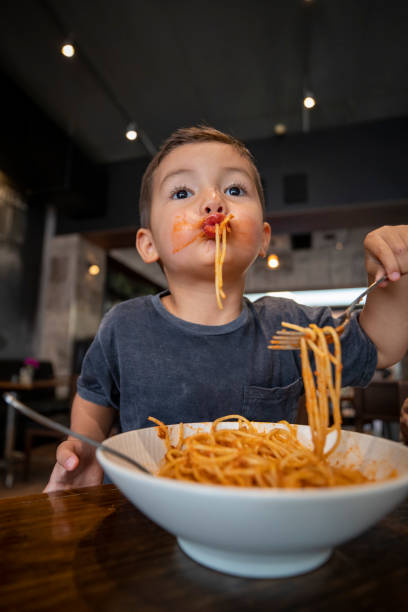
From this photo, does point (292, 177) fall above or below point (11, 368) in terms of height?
above

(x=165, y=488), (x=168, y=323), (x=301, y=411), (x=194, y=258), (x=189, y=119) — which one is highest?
(x=189, y=119)

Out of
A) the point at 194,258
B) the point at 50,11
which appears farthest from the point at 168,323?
the point at 50,11

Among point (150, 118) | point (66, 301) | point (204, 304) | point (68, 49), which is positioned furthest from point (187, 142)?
point (66, 301)

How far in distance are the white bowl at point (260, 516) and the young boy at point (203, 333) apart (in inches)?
18.7

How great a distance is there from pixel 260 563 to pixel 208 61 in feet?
13.1

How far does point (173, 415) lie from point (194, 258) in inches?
12.8

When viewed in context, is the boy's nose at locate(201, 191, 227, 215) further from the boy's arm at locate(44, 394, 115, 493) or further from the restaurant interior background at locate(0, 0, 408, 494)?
the restaurant interior background at locate(0, 0, 408, 494)

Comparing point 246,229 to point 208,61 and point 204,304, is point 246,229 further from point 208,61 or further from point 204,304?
point 208,61

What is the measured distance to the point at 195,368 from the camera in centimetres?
82

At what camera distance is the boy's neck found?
0.85m

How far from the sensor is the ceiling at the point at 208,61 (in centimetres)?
303

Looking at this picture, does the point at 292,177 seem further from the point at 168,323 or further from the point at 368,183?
the point at 168,323

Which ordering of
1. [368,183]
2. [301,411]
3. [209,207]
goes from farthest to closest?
[368,183]
[301,411]
[209,207]

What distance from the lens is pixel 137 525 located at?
0.40 metres
